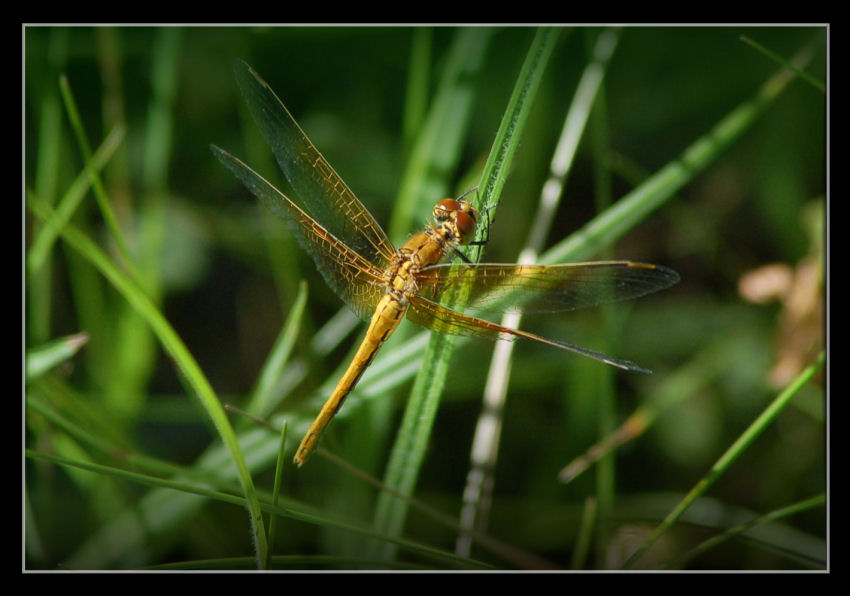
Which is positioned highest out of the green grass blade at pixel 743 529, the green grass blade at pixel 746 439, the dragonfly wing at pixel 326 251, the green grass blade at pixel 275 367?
the dragonfly wing at pixel 326 251

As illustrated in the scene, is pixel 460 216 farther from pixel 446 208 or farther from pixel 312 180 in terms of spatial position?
pixel 312 180

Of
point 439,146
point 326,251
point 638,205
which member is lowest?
point 326,251

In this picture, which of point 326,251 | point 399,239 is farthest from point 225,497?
point 399,239

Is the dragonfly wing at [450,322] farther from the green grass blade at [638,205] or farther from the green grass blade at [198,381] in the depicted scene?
the green grass blade at [198,381]

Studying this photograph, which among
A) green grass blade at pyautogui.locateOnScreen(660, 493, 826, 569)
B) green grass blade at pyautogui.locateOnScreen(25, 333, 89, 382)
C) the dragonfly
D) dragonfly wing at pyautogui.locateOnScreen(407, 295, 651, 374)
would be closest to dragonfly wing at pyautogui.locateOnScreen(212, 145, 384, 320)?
the dragonfly

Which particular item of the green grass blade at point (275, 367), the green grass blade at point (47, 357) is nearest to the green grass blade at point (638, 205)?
the green grass blade at point (275, 367)

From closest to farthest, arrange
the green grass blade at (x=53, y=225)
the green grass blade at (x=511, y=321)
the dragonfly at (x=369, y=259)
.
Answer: the dragonfly at (x=369, y=259) < the green grass blade at (x=511, y=321) < the green grass blade at (x=53, y=225)

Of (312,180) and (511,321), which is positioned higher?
(312,180)

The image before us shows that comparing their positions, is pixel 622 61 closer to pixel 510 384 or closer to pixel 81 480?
pixel 510 384
